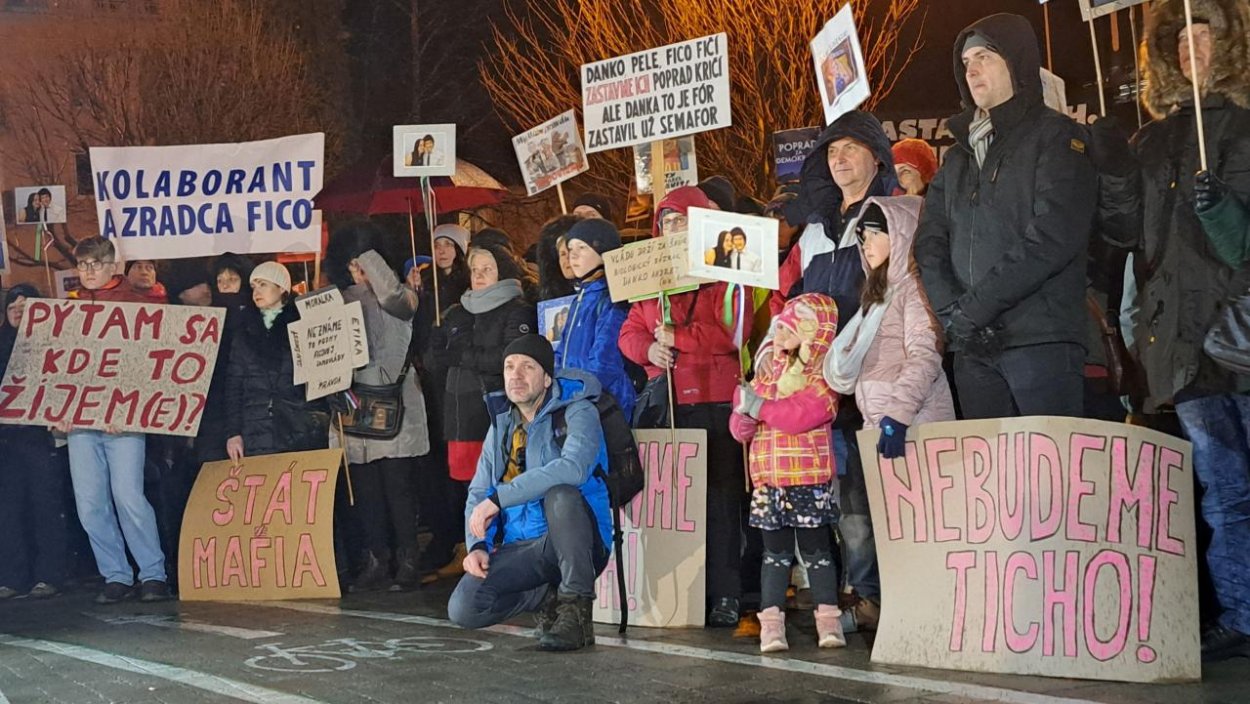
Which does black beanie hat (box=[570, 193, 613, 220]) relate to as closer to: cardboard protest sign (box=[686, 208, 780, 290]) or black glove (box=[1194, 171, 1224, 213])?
cardboard protest sign (box=[686, 208, 780, 290])

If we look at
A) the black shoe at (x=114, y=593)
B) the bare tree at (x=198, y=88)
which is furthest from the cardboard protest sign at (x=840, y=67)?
the bare tree at (x=198, y=88)

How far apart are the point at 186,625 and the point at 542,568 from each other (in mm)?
2557

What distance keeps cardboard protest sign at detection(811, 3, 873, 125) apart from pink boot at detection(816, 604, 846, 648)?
7.63 ft

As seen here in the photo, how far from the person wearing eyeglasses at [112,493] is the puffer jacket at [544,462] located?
390cm

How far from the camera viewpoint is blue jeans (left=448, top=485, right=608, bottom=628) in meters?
7.49

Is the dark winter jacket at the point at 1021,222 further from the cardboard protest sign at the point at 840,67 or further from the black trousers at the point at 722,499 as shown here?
the black trousers at the point at 722,499

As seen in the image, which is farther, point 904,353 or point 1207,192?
point 904,353

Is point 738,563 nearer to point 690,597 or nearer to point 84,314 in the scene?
point 690,597

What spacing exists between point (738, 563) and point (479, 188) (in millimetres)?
5135

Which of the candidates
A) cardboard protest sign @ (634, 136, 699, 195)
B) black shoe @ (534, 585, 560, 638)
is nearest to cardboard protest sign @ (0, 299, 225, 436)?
cardboard protest sign @ (634, 136, 699, 195)

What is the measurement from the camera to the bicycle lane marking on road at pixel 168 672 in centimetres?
639

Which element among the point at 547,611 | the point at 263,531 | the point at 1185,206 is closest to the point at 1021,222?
the point at 1185,206

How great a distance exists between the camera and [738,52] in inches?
1117

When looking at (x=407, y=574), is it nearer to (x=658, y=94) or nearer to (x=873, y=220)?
(x=658, y=94)
